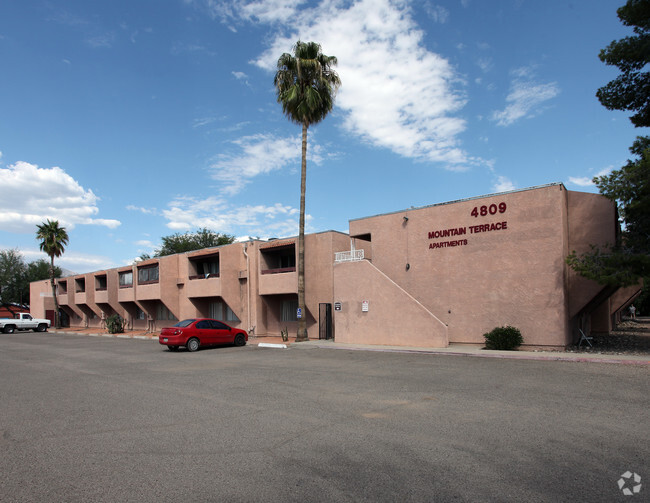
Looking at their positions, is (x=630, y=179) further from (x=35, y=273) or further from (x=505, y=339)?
(x=35, y=273)

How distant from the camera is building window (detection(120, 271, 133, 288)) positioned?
4234 cm

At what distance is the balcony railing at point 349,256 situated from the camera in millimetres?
22672

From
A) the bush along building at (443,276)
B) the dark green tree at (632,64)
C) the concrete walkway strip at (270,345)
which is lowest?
the concrete walkway strip at (270,345)

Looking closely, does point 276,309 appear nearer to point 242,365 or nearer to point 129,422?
point 242,365

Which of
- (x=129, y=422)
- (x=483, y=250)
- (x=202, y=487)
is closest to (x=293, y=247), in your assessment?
(x=483, y=250)

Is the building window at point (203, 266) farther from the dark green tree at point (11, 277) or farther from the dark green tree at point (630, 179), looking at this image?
the dark green tree at point (11, 277)

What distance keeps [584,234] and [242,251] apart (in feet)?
65.9

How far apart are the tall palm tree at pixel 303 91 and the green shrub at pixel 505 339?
390 inches

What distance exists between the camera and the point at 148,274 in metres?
38.4

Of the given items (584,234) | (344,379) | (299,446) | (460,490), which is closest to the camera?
(460,490)

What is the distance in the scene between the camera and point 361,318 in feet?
72.0

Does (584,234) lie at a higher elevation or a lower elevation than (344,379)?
higher

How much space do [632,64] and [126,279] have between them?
42.2 m

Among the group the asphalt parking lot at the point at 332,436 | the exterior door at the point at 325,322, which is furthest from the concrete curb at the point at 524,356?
the exterior door at the point at 325,322
